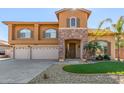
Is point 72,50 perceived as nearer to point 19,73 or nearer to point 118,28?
point 118,28

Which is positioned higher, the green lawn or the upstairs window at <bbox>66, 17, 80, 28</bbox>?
the upstairs window at <bbox>66, 17, 80, 28</bbox>

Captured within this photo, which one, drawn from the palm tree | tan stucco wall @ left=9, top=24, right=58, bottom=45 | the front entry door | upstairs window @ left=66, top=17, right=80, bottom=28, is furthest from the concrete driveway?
tan stucco wall @ left=9, top=24, right=58, bottom=45

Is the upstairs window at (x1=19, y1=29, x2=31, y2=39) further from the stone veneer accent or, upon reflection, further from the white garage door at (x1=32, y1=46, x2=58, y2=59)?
the stone veneer accent

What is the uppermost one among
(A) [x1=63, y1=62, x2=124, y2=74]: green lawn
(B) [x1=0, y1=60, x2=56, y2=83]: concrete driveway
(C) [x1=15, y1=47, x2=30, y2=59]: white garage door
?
(C) [x1=15, y1=47, x2=30, y2=59]: white garage door

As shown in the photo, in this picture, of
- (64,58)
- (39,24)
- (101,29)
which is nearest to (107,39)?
(101,29)

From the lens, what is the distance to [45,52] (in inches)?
1330

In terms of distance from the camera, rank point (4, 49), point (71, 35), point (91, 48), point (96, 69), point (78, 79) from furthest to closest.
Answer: point (4, 49) → point (71, 35) → point (91, 48) → point (96, 69) → point (78, 79)

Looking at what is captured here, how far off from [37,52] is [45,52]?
4.13 ft

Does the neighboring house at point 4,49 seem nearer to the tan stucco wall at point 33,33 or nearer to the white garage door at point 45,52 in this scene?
the tan stucco wall at point 33,33

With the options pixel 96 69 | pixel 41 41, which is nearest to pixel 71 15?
pixel 41 41

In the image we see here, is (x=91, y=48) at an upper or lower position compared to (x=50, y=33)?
lower

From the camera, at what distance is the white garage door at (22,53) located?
34.4 metres

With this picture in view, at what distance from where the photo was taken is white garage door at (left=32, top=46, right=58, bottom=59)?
33.5 meters
